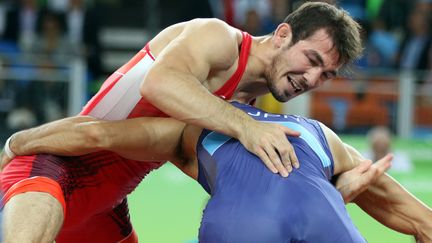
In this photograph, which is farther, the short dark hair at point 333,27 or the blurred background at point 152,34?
the blurred background at point 152,34

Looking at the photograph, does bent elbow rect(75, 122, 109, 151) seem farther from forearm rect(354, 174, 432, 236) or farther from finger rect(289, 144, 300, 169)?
forearm rect(354, 174, 432, 236)

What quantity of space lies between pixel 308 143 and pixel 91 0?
26.7 feet

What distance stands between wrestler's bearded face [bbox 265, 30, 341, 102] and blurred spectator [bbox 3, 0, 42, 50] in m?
6.79

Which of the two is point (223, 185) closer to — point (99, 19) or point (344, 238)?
point (344, 238)

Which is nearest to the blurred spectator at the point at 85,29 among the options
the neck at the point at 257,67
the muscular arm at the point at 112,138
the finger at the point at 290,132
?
the neck at the point at 257,67

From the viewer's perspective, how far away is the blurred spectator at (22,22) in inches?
405

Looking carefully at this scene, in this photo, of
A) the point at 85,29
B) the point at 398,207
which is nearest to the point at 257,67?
the point at 398,207

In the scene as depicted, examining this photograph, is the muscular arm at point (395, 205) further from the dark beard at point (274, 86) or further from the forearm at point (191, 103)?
the forearm at point (191, 103)

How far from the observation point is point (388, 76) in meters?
9.70

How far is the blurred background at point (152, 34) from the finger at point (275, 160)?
3117mm

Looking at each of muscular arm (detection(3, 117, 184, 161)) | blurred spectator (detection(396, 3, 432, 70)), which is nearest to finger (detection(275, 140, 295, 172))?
muscular arm (detection(3, 117, 184, 161))

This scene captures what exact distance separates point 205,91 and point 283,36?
551 mm

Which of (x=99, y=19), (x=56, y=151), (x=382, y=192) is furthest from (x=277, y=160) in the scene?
(x=99, y=19)

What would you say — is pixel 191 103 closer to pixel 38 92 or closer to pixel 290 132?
pixel 290 132
